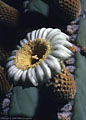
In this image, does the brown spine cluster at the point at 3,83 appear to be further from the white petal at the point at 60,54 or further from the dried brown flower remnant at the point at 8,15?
the white petal at the point at 60,54

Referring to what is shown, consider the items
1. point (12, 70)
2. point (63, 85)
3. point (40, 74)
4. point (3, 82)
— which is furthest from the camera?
point (3, 82)

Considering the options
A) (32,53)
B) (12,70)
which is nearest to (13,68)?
(12,70)

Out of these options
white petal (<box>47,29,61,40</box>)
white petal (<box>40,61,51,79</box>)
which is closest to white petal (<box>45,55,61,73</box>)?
white petal (<box>40,61,51,79</box>)

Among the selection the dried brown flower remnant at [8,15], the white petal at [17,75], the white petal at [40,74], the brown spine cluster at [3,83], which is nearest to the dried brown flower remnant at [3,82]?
the brown spine cluster at [3,83]

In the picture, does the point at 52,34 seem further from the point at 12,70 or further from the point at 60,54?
the point at 12,70

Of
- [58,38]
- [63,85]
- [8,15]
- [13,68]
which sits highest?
[8,15]

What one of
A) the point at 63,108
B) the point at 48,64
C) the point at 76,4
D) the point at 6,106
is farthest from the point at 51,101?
the point at 76,4
